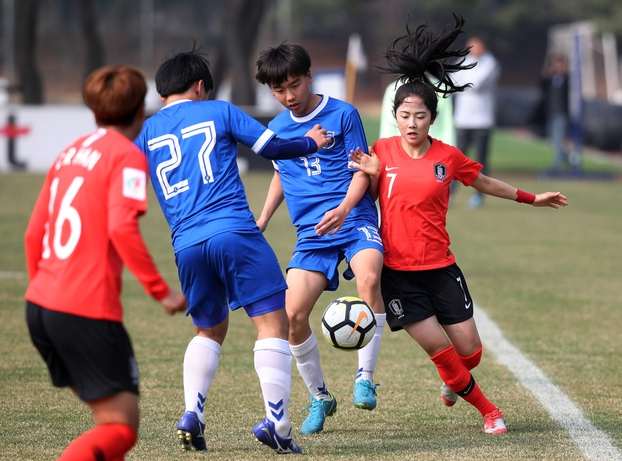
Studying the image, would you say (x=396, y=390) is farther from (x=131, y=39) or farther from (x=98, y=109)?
(x=131, y=39)

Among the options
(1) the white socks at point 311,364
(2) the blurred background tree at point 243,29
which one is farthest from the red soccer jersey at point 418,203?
(2) the blurred background tree at point 243,29

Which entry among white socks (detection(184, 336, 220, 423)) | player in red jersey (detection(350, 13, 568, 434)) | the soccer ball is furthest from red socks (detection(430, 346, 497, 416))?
white socks (detection(184, 336, 220, 423))

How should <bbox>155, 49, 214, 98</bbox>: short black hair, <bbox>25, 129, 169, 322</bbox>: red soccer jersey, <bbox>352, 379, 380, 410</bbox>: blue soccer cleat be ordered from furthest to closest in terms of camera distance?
<bbox>352, 379, 380, 410</bbox>: blue soccer cleat
<bbox>155, 49, 214, 98</bbox>: short black hair
<bbox>25, 129, 169, 322</bbox>: red soccer jersey

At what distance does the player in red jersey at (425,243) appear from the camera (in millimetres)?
4664

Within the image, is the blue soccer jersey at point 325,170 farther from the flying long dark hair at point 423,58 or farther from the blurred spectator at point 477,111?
the blurred spectator at point 477,111

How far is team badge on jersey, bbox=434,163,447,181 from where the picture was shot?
4.77m

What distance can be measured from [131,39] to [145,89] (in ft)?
168

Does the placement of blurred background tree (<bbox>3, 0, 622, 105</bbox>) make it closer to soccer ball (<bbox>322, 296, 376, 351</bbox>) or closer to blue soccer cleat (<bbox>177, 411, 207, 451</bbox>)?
soccer ball (<bbox>322, 296, 376, 351</bbox>)

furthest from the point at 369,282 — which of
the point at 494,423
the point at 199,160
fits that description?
the point at 199,160

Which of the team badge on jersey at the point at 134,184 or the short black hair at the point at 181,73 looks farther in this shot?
the short black hair at the point at 181,73

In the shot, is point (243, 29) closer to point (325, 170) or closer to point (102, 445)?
point (325, 170)

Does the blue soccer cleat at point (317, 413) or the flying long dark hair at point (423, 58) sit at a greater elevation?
the flying long dark hair at point (423, 58)

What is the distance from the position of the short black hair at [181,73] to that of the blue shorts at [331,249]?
1.07 meters

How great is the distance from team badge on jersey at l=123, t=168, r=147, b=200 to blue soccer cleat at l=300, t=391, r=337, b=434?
1823 mm
